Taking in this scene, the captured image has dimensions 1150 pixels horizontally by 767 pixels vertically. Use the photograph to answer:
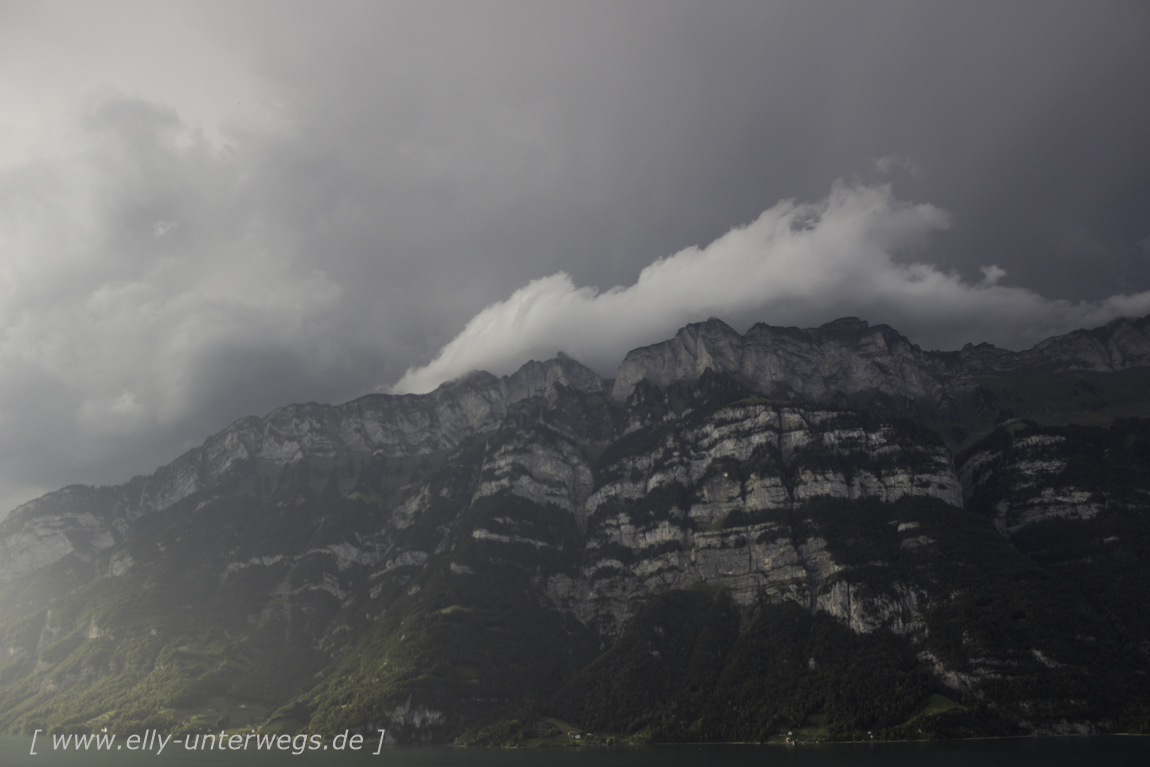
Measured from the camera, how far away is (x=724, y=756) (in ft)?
511

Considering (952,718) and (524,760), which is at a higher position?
(952,718)

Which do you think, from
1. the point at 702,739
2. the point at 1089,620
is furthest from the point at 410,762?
the point at 1089,620

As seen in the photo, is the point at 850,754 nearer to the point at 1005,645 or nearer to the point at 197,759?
the point at 1005,645

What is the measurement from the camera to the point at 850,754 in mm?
144875

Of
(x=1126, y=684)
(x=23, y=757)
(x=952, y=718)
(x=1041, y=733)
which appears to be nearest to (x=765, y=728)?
(x=952, y=718)

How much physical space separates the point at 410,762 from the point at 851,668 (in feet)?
396

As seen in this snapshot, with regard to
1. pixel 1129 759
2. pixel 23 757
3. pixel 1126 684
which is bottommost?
pixel 23 757

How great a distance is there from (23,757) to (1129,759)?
24301cm

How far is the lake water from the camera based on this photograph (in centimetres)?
12488

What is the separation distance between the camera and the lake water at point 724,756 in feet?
410

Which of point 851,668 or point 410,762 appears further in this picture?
point 851,668

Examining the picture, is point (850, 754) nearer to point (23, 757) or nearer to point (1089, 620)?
point (1089, 620)

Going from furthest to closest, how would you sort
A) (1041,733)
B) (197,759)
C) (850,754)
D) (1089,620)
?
1. (1089,620)
2. (197,759)
3. (1041,733)
4. (850,754)

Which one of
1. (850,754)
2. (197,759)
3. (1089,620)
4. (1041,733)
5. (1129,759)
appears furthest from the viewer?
(1089,620)
